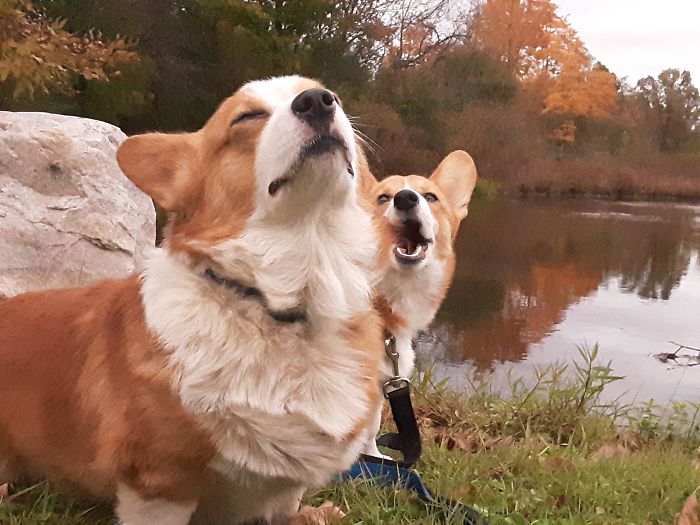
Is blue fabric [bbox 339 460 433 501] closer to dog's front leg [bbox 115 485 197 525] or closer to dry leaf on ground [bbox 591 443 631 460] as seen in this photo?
dog's front leg [bbox 115 485 197 525]

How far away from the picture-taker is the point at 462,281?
29.5 feet

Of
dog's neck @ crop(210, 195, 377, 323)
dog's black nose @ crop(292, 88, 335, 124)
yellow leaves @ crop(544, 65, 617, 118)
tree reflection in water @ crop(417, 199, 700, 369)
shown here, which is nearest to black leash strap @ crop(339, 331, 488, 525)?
dog's neck @ crop(210, 195, 377, 323)

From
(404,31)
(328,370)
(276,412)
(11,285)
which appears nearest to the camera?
(276,412)

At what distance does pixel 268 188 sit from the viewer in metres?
1.78

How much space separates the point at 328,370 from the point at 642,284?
8.23 metres

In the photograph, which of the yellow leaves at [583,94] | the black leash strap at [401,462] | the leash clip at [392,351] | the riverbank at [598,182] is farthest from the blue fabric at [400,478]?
the yellow leaves at [583,94]

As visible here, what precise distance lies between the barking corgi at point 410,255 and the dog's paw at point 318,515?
602 mm

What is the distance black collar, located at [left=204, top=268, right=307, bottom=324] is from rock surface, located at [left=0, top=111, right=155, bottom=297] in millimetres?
2400

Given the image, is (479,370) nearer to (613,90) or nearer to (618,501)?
(618,501)

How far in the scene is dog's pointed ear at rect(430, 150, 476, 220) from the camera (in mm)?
3910

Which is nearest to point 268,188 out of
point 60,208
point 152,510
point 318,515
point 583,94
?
point 152,510

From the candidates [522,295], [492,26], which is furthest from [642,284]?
[492,26]

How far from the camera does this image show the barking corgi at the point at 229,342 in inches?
66.6

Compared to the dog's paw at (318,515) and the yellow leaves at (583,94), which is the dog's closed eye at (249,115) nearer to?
the dog's paw at (318,515)
